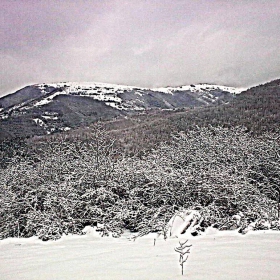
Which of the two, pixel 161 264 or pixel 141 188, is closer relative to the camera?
pixel 161 264

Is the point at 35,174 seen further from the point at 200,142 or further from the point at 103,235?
the point at 200,142

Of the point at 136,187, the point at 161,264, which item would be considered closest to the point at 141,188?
the point at 136,187

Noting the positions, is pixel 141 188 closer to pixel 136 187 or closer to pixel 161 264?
pixel 136 187

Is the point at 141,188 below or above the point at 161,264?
→ above

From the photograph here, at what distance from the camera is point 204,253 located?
4.09 m

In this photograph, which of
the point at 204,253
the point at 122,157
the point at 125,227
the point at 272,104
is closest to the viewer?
the point at 204,253

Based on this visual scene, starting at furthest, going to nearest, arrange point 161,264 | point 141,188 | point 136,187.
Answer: point 136,187 → point 141,188 → point 161,264

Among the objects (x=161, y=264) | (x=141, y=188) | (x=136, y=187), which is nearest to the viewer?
(x=161, y=264)

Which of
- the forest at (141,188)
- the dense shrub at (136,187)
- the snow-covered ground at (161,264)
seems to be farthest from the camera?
the dense shrub at (136,187)

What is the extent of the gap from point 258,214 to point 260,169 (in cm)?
358

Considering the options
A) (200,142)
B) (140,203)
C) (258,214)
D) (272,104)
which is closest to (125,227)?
(140,203)

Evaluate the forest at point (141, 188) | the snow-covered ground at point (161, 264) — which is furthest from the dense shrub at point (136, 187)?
the snow-covered ground at point (161, 264)

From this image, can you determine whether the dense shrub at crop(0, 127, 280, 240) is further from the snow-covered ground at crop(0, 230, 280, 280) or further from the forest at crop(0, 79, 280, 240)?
the snow-covered ground at crop(0, 230, 280, 280)

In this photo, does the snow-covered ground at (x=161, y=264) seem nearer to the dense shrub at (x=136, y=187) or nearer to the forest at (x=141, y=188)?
the forest at (x=141, y=188)
